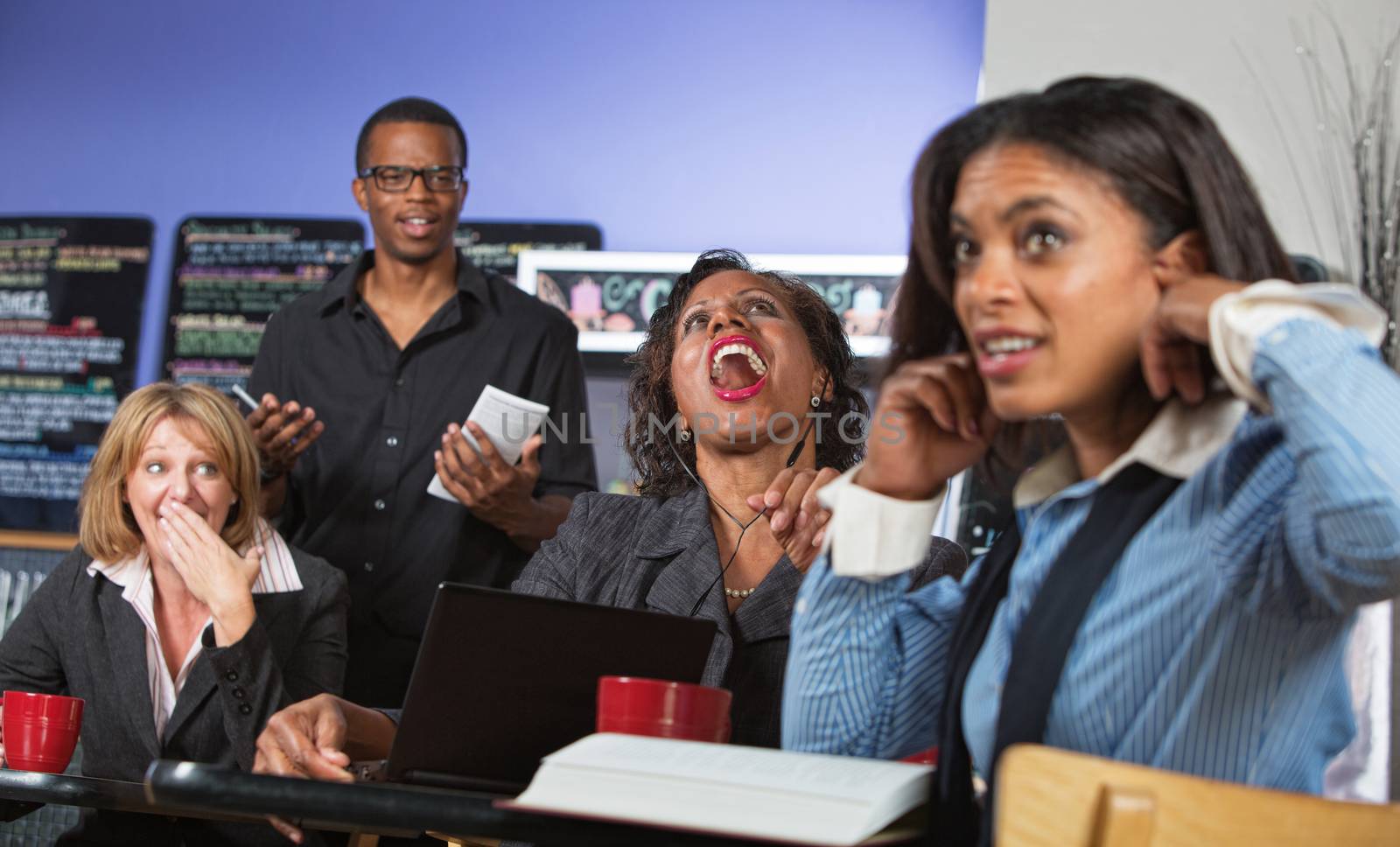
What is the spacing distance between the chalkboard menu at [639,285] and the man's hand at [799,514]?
198cm

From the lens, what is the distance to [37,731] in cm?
182

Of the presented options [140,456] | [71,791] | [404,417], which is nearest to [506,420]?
[404,417]

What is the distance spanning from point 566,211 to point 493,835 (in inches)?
143

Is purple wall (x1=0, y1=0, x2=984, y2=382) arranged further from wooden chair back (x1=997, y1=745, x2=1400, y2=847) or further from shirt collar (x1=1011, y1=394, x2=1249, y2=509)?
wooden chair back (x1=997, y1=745, x2=1400, y2=847)

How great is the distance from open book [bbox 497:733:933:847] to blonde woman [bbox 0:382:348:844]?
148 centimetres

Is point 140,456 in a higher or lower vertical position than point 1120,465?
lower

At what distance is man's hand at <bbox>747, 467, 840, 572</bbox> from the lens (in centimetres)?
196

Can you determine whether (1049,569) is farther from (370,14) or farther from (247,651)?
(370,14)

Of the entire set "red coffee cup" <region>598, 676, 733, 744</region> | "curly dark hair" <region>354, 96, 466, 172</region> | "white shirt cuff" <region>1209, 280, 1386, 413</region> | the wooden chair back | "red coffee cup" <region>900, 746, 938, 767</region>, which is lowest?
"red coffee cup" <region>900, 746, 938, 767</region>

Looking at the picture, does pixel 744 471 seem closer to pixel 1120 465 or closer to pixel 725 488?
pixel 725 488

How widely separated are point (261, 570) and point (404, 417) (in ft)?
2.01

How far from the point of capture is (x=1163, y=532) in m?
1.02

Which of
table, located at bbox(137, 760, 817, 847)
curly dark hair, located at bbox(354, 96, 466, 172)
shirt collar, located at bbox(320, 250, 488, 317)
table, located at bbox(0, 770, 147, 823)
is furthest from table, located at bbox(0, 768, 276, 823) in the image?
curly dark hair, located at bbox(354, 96, 466, 172)

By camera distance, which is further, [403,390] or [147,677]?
[403,390]
